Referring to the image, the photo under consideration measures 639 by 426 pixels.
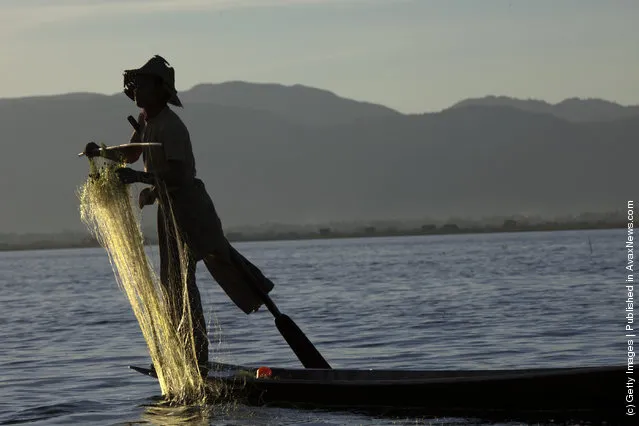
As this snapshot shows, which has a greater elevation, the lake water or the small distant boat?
the small distant boat

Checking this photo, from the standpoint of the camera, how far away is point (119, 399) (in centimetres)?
1302

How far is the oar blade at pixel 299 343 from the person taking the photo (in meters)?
12.3

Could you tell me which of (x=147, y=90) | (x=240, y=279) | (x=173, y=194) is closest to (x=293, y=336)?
(x=240, y=279)

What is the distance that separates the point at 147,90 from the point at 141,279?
1.70 m

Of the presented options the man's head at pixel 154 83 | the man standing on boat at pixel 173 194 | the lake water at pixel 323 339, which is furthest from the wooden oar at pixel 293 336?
the man's head at pixel 154 83

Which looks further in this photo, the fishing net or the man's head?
the man's head

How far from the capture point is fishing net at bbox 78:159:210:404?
11.6 metres

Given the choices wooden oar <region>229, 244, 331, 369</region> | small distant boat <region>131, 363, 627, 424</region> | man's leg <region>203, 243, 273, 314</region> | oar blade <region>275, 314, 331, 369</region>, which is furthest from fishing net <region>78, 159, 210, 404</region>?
oar blade <region>275, 314, 331, 369</region>

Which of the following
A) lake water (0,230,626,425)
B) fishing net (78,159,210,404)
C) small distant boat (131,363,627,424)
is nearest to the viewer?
small distant boat (131,363,627,424)

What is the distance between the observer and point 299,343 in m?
12.3

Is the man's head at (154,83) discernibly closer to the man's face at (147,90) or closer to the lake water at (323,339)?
the man's face at (147,90)

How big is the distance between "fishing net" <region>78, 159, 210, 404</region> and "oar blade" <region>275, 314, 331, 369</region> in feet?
2.95

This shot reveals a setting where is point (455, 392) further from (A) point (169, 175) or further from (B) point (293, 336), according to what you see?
(A) point (169, 175)

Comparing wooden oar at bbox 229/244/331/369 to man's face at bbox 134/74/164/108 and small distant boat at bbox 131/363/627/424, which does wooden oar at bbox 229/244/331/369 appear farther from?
man's face at bbox 134/74/164/108
